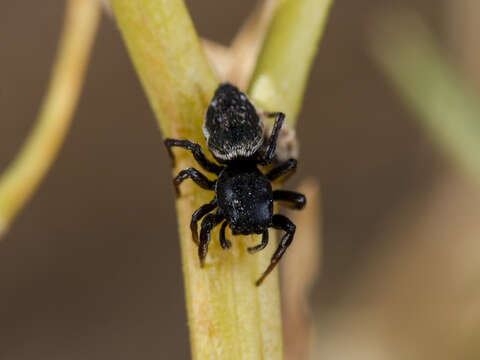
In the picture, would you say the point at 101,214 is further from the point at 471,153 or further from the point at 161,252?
the point at 471,153

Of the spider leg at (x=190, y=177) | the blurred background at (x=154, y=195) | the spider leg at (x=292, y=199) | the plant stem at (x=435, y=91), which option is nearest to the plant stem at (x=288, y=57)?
the spider leg at (x=190, y=177)

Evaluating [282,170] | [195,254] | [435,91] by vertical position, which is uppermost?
[435,91]

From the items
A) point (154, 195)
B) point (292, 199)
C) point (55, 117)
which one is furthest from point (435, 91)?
point (154, 195)

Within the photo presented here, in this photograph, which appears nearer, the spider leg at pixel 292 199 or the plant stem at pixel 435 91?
the spider leg at pixel 292 199

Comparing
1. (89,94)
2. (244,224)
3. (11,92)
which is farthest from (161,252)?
(244,224)

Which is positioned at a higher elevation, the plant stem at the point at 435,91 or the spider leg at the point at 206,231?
the plant stem at the point at 435,91

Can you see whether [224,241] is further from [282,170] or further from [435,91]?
[435,91]

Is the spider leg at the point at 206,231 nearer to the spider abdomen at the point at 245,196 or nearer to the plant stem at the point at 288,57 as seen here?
the spider abdomen at the point at 245,196
